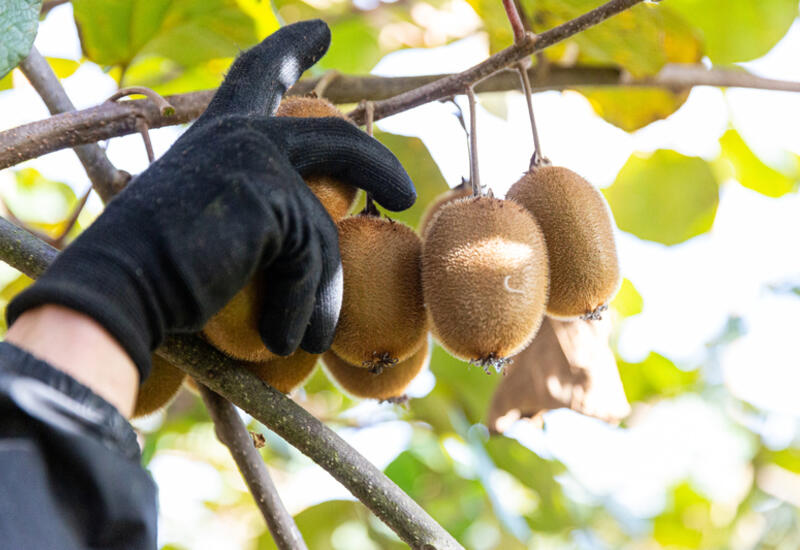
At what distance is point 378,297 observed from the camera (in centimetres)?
83

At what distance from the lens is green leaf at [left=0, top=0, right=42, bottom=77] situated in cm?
87

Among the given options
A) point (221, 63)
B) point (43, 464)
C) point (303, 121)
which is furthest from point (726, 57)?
point (43, 464)

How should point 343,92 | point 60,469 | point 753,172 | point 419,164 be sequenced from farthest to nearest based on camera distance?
point 753,172 < point 419,164 < point 343,92 < point 60,469

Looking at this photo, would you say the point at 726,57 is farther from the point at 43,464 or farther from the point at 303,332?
the point at 43,464

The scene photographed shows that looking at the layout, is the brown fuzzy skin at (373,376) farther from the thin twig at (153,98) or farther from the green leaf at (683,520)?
the green leaf at (683,520)

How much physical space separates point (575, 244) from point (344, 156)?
1.03 ft

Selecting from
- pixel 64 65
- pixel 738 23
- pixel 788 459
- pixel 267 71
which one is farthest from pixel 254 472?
pixel 788 459

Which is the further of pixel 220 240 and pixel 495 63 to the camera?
pixel 495 63

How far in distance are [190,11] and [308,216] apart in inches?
36.4

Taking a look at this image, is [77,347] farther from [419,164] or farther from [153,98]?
[419,164]

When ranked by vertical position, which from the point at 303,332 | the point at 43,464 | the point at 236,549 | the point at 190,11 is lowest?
the point at 43,464

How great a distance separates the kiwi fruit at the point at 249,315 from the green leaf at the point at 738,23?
1.10 metres

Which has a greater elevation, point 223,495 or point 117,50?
point 117,50

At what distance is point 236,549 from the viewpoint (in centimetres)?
242
